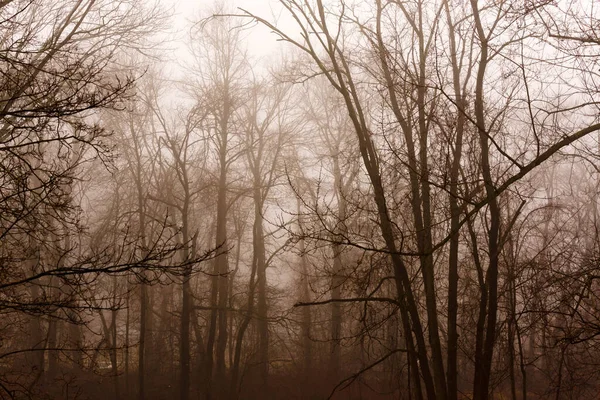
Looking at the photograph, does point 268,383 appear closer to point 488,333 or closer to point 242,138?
point 242,138

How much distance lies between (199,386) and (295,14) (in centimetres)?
1398

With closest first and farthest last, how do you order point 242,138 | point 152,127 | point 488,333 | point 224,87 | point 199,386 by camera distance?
point 488,333 < point 199,386 < point 224,87 < point 242,138 < point 152,127

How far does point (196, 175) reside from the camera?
76.5ft

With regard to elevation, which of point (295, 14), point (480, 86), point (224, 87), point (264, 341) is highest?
point (224, 87)

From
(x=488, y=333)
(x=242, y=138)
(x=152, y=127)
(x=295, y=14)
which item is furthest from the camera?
(x=152, y=127)

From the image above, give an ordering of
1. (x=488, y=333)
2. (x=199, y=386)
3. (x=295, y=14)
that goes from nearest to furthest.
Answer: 1. (x=295, y=14)
2. (x=488, y=333)
3. (x=199, y=386)

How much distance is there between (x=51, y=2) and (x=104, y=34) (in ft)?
3.43

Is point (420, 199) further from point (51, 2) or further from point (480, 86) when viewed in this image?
point (51, 2)

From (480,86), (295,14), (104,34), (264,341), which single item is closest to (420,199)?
(480,86)

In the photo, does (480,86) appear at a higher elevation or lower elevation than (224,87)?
lower

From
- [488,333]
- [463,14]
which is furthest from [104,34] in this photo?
[488,333]

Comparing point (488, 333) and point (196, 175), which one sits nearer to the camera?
point (488, 333)

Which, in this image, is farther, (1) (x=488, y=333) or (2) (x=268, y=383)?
(2) (x=268, y=383)

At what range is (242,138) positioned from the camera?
845 inches
